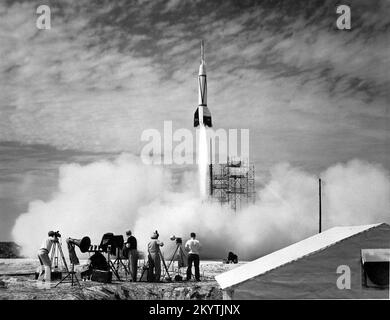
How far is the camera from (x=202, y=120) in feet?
145

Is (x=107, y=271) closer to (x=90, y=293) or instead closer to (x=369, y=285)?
(x=90, y=293)

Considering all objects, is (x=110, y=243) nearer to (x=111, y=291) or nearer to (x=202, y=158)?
(x=111, y=291)

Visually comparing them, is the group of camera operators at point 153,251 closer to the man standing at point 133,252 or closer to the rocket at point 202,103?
the man standing at point 133,252

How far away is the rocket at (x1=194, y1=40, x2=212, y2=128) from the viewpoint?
44.2 m

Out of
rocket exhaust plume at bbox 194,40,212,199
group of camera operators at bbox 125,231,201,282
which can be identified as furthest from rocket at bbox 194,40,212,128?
group of camera operators at bbox 125,231,201,282

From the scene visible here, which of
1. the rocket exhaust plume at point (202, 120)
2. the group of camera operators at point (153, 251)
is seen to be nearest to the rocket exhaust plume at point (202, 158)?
the rocket exhaust plume at point (202, 120)

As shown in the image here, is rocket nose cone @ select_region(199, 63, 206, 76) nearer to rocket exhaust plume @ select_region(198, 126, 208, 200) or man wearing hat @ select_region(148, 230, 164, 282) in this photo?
rocket exhaust plume @ select_region(198, 126, 208, 200)

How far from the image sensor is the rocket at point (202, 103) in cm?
4419

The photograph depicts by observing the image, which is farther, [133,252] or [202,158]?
[202,158]

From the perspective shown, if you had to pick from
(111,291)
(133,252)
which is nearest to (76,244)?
(133,252)

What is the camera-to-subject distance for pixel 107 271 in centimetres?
1880

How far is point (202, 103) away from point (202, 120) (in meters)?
2.09
